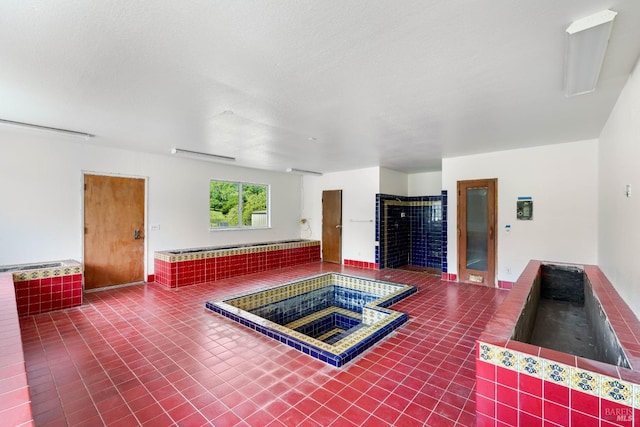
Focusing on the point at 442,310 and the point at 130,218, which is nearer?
the point at 442,310

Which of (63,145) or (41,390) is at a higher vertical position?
(63,145)

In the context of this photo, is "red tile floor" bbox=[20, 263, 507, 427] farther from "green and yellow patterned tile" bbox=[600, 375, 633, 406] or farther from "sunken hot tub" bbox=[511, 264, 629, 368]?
"green and yellow patterned tile" bbox=[600, 375, 633, 406]

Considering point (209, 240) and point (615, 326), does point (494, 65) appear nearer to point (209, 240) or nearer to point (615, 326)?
point (615, 326)

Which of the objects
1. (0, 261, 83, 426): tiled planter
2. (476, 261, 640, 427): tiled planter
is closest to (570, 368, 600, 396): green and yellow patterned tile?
(476, 261, 640, 427): tiled planter

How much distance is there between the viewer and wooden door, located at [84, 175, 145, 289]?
16.1 ft

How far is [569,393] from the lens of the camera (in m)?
1.41

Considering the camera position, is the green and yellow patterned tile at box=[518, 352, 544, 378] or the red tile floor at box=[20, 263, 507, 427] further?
the red tile floor at box=[20, 263, 507, 427]

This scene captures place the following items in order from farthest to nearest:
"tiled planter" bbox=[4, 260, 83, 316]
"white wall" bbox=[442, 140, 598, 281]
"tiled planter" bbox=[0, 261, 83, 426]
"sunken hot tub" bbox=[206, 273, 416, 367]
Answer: "white wall" bbox=[442, 140, 598, 281]
"tiled planter" bbox=[4, 260, 83, 316]
"sunken hot tub" bbox=[206, 273, 416, 367]
"tiled planter" bbox=[0, 261, 83, 426]

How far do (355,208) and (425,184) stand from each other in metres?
2.03

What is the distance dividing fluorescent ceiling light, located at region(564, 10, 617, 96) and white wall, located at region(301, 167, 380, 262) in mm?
4555

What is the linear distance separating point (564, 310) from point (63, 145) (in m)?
7.50

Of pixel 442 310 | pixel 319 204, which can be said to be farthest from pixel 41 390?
pixel 319 204

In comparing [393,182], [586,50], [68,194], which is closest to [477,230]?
A: [393,182]

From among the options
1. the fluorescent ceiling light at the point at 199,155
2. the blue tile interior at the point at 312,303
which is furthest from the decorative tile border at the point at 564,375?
the fluorescent ceiling light at the point at 199,155
